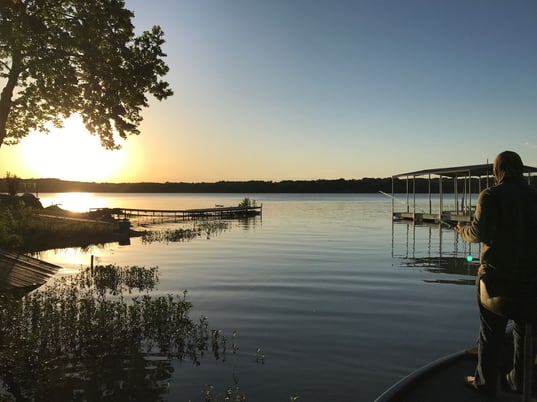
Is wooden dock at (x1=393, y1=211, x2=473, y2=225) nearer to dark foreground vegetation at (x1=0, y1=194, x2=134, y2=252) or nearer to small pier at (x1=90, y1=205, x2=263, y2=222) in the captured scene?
small pier at (x1=90, y1=205, x2=263, y2=222)

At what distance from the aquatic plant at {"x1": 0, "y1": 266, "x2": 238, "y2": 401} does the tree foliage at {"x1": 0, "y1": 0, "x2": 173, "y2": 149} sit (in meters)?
11.4

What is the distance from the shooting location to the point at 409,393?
521 centimetres

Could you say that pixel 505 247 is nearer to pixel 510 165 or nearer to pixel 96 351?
pixel 510 165

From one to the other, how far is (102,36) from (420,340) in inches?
734

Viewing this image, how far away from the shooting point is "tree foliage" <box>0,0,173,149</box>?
19.3 metres

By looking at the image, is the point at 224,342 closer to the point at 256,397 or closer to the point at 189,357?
the point at 189,357

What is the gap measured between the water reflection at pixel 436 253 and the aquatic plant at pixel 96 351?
10743 mm

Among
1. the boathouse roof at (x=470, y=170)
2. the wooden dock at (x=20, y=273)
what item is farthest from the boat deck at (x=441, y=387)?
the boathouse roof at (x=470, y=170)

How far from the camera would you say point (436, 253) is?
2895 centimetres

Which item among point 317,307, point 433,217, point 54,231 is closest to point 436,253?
point 433,217

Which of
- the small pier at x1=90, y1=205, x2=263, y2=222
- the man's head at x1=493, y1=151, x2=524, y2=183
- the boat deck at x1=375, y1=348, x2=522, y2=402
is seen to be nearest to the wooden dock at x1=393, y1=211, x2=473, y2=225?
the small pier at x1=90, y1=205, x2=263, y2=222

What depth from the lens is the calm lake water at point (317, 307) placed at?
8984 mm

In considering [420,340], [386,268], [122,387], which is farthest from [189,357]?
[386,268]

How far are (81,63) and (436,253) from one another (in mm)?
23176
